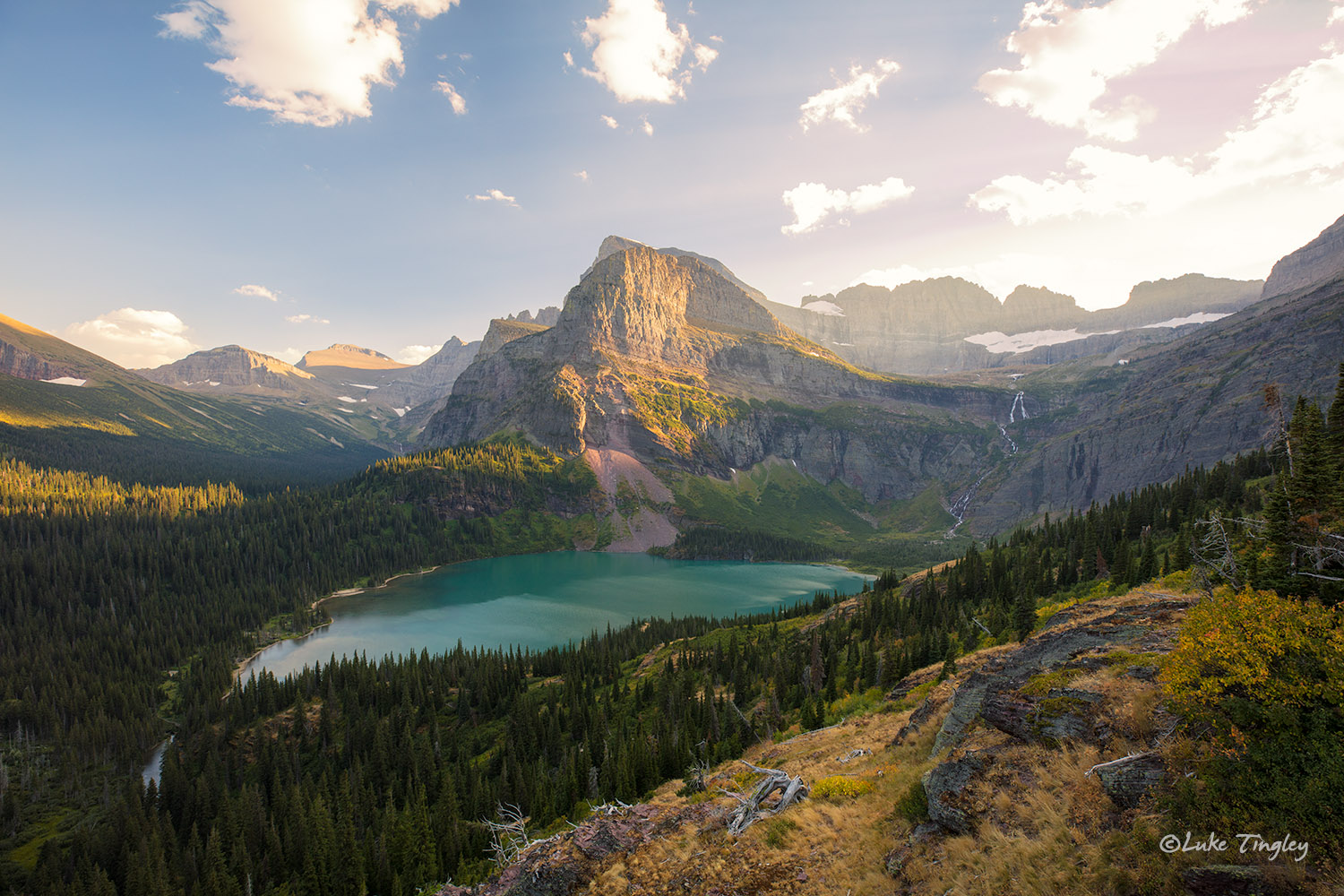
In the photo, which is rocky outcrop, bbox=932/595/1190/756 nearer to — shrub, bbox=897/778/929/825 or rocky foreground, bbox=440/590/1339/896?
rocky foreground, bbox=440/590/1339/896

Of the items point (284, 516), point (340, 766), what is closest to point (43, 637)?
point (284, 516)

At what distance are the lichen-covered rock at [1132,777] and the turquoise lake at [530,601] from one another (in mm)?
102222

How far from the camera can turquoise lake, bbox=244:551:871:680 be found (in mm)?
113438

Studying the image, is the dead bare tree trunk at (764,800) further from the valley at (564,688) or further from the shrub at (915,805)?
the shrub at (915,805)

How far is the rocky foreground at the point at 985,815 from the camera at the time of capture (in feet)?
36.0

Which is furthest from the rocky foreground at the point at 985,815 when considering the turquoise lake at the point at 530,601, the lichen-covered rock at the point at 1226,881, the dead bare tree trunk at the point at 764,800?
the turquoise lake at the point at 530,601

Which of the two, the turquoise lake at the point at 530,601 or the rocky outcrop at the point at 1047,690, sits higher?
the rocky outcrop at the point at 1047,690

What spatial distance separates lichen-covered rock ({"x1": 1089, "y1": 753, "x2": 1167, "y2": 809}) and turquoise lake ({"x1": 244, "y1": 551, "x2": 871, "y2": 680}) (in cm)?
10222

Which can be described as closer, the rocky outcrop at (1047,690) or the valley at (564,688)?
the rocky outcrop at (1047,690)

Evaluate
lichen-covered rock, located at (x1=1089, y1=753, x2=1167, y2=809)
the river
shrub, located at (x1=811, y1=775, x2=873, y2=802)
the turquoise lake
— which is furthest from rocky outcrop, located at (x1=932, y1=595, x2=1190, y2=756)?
the river

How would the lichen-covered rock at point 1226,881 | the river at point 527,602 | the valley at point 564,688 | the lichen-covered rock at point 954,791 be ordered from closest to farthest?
1. the lichen-covered rock at point 1226,881
2. the lichen-covered rock at point 954,791
3. the valley at point 564,688
4. the river at point 527,602

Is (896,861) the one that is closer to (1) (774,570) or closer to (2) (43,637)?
(2) (43,637)

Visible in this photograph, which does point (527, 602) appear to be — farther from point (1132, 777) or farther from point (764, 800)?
point (1132, 777)

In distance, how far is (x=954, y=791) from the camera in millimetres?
14844
